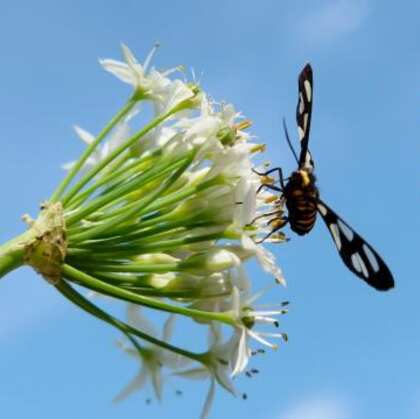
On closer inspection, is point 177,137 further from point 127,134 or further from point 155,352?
point 155,352

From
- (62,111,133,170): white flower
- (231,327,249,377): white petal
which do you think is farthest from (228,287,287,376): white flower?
(62,111,133,170): white flower

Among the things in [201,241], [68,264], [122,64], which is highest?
[122,64]

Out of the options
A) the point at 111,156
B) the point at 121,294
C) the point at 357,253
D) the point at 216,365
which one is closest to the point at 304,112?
the point at 357,253

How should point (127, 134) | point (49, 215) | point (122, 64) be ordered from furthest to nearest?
1. point (122, 64)
2. point (127, 134)
3. point (49, 215)

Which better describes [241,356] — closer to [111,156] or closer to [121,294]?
[121,294]

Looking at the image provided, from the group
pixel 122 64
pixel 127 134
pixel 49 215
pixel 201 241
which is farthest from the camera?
pixel 122 64

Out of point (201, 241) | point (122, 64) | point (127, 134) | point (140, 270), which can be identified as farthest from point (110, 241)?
point (122, 64)

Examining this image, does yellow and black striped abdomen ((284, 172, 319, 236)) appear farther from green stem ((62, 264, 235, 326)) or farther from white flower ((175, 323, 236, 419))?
green stem ((62, 264, 235, 326))
